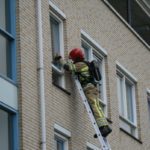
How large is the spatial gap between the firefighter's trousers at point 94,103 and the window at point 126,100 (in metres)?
4.65

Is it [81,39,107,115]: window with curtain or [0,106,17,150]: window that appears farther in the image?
[81,39,107,115]: window with curtain

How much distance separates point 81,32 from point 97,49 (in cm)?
132

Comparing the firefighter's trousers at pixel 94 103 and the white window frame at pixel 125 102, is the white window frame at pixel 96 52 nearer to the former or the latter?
the white window frame at pixel 125 102

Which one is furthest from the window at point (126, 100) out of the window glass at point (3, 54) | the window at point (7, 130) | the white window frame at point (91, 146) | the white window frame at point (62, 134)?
the window at point (7, 130)

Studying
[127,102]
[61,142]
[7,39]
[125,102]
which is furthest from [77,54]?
[127,102]

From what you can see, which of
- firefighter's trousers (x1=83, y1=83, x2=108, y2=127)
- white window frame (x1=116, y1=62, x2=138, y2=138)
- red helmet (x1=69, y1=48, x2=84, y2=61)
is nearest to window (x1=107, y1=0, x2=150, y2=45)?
white window frame (x1=116, y1=62, x2=138, y2=138)

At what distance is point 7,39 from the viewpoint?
2094 cm

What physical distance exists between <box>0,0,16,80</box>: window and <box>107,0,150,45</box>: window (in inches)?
422

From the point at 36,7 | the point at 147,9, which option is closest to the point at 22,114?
the point at 36,7

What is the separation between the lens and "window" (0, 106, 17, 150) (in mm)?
19938

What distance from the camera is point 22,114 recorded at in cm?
2042

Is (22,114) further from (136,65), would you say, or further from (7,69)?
(136,65)

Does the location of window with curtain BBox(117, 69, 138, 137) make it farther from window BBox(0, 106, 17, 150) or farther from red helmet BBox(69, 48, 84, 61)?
window BBox(0, 106, 17, 150)

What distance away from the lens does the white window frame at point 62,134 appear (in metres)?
22.1
